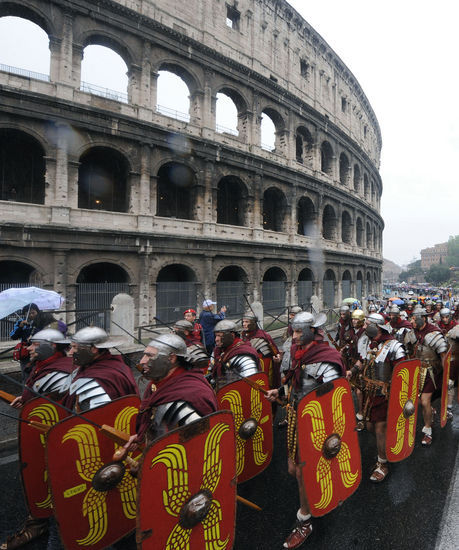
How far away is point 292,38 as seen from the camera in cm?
1927

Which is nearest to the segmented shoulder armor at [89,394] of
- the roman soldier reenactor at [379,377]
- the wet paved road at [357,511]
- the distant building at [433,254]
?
the wet paved road at [357,511]

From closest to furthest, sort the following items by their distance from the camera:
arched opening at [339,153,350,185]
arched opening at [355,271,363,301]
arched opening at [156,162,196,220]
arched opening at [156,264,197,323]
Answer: arched opening at [156,264,197,323] → arched opening at [156,162,196,220] → arched opening at [339,153,350,185] → arched opening at [355,271,363,301]

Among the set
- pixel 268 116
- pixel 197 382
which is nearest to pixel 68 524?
pixel 197 382

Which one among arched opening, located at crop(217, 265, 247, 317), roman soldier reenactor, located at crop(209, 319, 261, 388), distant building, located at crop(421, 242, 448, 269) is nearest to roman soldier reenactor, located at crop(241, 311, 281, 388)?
roman soldier reenactor, located at crop(209, 319, 261, 388)

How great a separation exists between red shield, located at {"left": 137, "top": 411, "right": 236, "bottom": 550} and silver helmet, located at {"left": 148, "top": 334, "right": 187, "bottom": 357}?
1.80ft

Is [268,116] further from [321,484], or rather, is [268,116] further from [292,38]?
[321,484]

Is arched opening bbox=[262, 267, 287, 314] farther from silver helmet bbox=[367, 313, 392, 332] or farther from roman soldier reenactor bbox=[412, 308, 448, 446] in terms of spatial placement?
silver helmet bbox=[367, 313, 392, 332]

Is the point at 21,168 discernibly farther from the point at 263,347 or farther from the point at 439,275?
the point at 439,275

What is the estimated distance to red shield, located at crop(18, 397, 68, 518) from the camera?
2605 millimetres

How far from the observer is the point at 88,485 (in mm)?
2312

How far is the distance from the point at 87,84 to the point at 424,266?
141 metres

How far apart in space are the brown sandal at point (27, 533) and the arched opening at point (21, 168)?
12.7 m

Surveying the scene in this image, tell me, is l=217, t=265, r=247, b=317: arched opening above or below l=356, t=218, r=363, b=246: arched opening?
below

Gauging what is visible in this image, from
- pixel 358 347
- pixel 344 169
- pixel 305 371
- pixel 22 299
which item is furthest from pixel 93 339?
pixel 344 169
